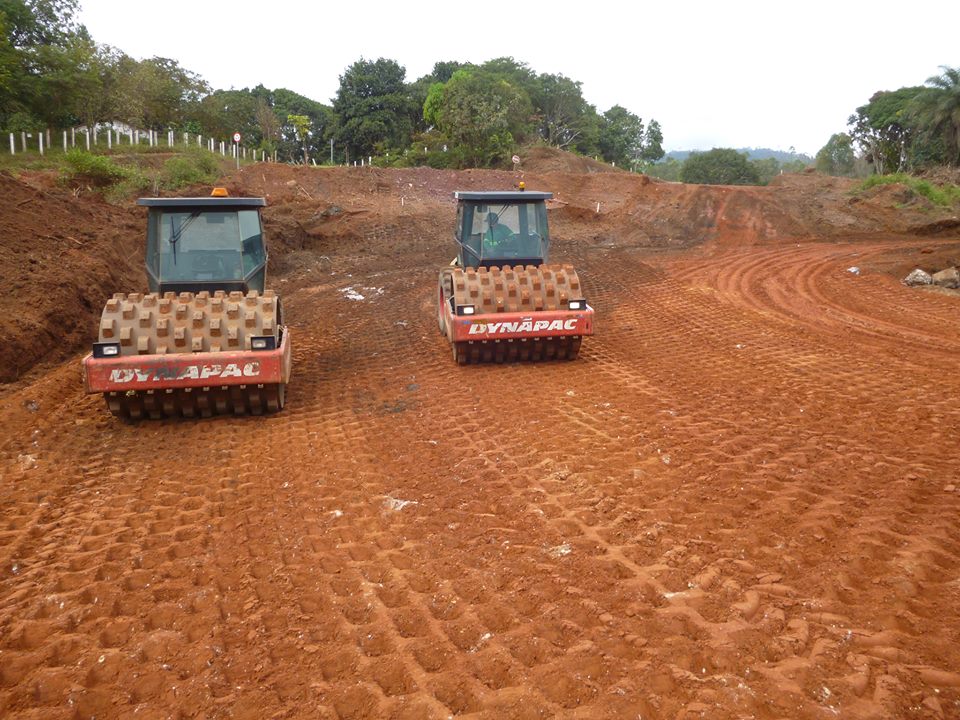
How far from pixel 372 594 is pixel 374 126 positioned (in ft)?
145

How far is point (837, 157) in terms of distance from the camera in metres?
58.4

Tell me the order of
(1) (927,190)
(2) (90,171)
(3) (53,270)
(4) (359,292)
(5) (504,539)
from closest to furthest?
(5) (504,539), (3) (53,270), (4) (359,292), (2) (90,171), (1) (927,190)

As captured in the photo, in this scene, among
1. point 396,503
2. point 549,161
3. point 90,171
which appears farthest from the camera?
point 549,161

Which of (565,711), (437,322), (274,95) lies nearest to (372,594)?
(565,711)

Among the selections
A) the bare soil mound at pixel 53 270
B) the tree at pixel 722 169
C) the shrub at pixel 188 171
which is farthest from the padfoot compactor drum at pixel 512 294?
the tree at pixel 722 169

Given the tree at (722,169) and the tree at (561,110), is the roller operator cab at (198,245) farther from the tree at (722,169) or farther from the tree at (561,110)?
the tree at (722,169)

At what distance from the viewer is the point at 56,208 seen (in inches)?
490

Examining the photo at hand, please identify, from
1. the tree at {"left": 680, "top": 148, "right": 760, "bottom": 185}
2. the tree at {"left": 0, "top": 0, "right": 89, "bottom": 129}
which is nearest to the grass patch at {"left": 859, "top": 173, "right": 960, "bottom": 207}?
the tree at {"left": 680, "top": 148, "right": 760, "bottom": 185}

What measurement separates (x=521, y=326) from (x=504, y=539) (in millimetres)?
4171

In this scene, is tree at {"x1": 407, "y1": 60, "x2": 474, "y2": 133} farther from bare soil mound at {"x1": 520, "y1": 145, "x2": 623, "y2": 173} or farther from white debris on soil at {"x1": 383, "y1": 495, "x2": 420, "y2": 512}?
white debris on soil at {"x1": 383, "y1": 495, "x2": 420, "y2": 512}

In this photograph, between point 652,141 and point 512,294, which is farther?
A: point 652,141

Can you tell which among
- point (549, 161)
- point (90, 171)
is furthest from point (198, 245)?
point (549, 161)

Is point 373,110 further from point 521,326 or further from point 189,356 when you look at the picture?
point 189,356

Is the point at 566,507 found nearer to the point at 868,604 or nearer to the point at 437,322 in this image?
the point at 868,604
